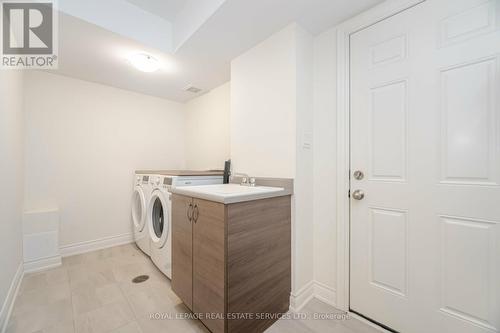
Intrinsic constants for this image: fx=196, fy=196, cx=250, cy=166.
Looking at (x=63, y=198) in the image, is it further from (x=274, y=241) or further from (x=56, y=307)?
(x=274, y=241)

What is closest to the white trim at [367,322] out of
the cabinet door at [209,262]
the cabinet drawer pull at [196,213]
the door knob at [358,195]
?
the door knob at [358,195]

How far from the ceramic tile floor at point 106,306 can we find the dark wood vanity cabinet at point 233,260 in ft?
0.56

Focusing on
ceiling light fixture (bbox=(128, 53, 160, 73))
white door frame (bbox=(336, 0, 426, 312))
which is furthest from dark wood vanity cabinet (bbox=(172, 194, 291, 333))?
ceiling light fixture (bbox=(128, 53, 160, 73))

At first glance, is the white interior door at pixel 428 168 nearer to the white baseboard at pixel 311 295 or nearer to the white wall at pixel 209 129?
the white baseboard at pixel 311 295

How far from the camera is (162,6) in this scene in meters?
1.71

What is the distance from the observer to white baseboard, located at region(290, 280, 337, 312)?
146 cm

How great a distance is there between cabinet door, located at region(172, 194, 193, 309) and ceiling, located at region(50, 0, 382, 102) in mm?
1360

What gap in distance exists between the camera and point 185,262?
138 cm

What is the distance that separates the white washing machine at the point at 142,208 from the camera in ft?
7.32

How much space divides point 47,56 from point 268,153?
2368 millimetres

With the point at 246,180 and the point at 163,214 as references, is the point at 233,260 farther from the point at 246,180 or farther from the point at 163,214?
the point at 163,214

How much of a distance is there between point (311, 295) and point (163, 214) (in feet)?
4.84

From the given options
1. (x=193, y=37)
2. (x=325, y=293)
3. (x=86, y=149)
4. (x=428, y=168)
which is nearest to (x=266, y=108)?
(x=193, y=37)

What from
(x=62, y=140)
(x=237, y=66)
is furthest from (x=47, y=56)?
(x=237, y=66)
